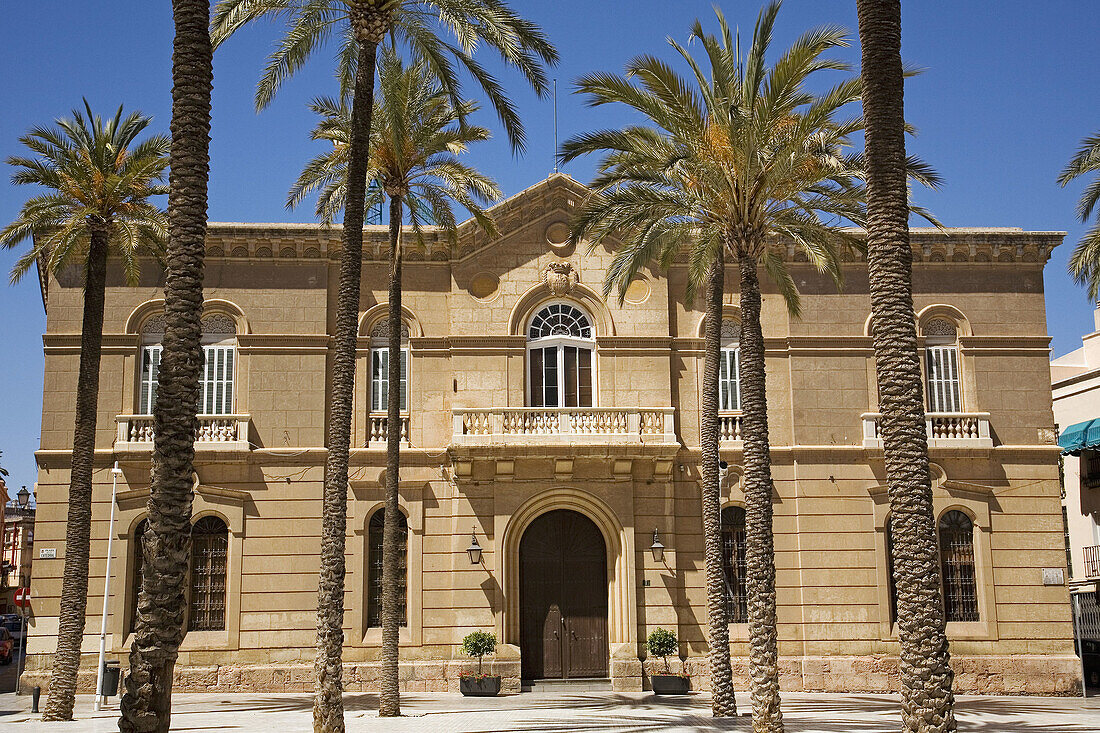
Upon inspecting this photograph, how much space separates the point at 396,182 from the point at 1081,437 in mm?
23338

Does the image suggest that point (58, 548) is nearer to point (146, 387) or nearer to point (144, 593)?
point (146, 387)

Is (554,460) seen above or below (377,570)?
above

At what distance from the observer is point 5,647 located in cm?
4525

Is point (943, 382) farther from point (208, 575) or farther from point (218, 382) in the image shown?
point (208, 575)

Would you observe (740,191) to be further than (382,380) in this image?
No

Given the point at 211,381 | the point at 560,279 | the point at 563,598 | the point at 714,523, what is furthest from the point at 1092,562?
the point at 211,381

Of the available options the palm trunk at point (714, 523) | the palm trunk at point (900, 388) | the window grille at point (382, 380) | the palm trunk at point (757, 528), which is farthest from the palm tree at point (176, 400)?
the window grille at point (382, 380)

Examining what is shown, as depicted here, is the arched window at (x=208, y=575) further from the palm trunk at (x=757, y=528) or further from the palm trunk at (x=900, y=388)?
the palm trunk at (x=900, y=388)

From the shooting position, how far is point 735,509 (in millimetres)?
27953

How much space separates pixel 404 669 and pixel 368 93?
14.4 meters

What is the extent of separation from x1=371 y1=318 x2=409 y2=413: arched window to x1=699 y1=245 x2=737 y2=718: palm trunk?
8612mm

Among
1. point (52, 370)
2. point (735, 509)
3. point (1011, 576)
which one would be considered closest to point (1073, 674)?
point (1011, 576)

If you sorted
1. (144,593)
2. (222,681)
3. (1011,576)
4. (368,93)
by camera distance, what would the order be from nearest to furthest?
1. (144,593)
2. (368,93)
3. (222,681)
4. (1011,576)

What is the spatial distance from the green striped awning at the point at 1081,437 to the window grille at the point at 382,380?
20070 mm
